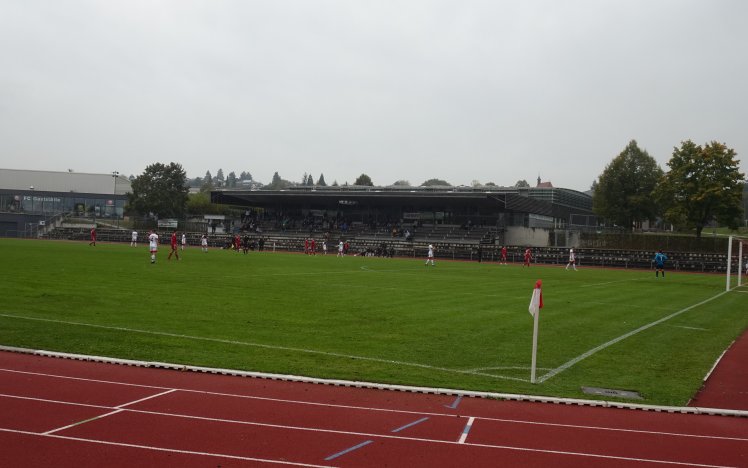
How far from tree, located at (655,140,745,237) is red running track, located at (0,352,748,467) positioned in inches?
2371

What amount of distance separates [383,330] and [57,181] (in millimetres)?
100171

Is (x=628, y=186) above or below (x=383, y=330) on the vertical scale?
above

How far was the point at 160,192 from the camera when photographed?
288 ft

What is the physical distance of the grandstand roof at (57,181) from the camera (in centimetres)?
9775

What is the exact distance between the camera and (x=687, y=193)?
203 feet

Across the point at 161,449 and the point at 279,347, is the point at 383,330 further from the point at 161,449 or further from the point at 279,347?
the point at 161,449

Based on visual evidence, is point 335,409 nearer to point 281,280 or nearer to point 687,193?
point 281,280

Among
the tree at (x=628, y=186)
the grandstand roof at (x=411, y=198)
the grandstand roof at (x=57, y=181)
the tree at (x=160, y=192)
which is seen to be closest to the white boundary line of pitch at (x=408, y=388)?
the grandstand roof at (x=411, y=198)

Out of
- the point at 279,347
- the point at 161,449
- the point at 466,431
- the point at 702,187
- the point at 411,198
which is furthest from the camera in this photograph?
the point at 411,198

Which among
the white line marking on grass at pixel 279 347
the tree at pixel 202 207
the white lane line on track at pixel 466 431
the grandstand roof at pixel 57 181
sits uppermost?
the grandstand roof at pixel 57 181

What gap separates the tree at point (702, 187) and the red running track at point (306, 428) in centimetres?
6023

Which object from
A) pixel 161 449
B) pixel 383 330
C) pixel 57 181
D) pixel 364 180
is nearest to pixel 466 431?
pixel 161 449

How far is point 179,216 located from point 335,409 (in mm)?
88434

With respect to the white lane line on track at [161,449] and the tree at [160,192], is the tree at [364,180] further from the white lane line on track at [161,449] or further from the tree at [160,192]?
the white lane line on track at [161,449]
